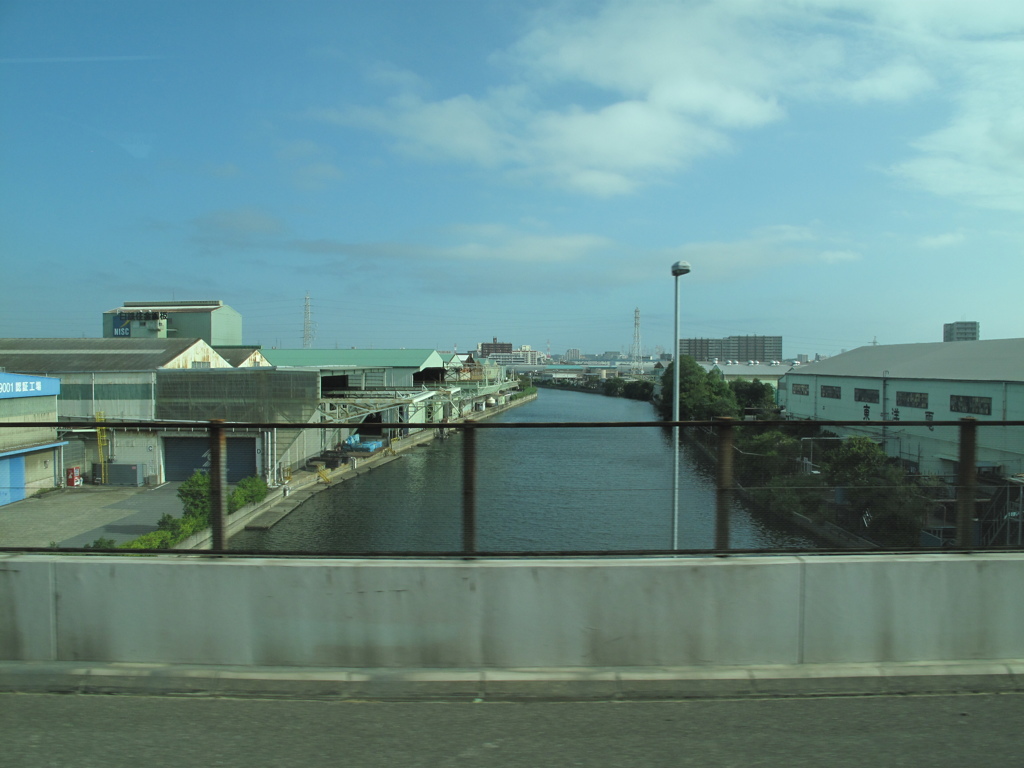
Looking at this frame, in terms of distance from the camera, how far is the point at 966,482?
5.24m

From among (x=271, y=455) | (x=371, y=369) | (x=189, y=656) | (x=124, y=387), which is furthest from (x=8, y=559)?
(x=371, y=369)

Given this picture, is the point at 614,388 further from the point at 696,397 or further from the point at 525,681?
the point at 525,681

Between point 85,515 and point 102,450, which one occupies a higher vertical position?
point 102,450

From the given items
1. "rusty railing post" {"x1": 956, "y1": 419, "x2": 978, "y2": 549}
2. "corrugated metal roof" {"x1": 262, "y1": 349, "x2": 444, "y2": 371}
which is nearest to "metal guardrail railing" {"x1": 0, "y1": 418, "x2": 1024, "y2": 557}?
"rusty railing post" {"x1": 956, "y1": 419, "x2": 978, "y2": 549}

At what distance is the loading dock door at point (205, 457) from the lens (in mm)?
5355

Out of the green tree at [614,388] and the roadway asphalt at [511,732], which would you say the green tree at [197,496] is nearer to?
the roadway asphalt at [511,732]

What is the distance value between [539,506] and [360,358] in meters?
85.8

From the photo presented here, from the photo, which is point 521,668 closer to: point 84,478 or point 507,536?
point 507,536

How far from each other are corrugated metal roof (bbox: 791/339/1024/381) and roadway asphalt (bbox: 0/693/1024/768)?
3936 centimetres

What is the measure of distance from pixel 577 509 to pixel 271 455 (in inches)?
97.5

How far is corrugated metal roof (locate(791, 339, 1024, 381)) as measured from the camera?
4022 cm

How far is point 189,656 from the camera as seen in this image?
192 inches

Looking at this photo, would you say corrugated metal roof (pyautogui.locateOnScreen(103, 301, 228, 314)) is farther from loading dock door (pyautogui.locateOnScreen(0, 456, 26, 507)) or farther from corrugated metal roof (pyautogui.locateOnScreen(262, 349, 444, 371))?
loading dock door (pyautogui.locateOnScreen(0, 456, 26, 507))

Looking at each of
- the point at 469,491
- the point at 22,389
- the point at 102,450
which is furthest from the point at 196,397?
the point at 469,491
